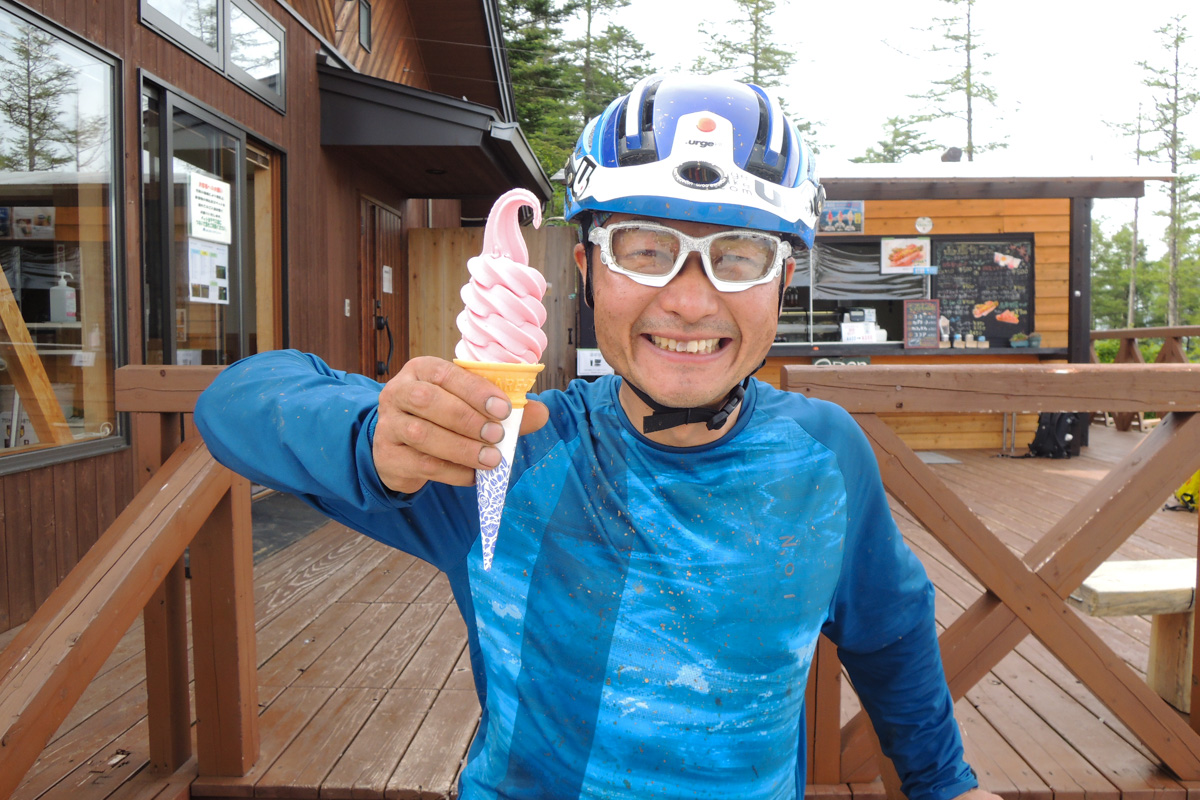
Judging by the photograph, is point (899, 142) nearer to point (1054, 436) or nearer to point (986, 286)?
point (986, 286)

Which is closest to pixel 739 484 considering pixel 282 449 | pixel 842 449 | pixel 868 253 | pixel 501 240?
pixel 842 449

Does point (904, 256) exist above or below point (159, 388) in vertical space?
above

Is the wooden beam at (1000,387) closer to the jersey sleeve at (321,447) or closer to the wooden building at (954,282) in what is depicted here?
the jersey sleeve at (321,447)

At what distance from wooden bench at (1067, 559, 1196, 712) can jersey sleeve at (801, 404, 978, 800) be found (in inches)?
69.4

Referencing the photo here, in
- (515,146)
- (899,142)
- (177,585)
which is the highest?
(899,142)

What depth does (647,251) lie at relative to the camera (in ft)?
4.75

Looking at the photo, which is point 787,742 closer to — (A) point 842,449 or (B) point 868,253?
(A) point 842,449

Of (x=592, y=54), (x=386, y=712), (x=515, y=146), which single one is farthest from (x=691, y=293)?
(x=592, y=54)

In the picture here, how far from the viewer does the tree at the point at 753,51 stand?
97.3 ft

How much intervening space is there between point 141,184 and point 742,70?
29156mm

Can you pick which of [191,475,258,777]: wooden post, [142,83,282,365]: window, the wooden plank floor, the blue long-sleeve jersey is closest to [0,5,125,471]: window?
[142,83,282,365]: window

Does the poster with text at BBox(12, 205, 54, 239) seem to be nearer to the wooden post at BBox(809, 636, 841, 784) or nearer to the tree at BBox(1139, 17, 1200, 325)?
the wooden post at BBox(809, 636, 841, 784)

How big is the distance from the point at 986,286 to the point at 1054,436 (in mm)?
2043

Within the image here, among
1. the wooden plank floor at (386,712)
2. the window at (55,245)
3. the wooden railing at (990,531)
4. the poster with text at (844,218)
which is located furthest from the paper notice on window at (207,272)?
the poster with text at (844,218)
